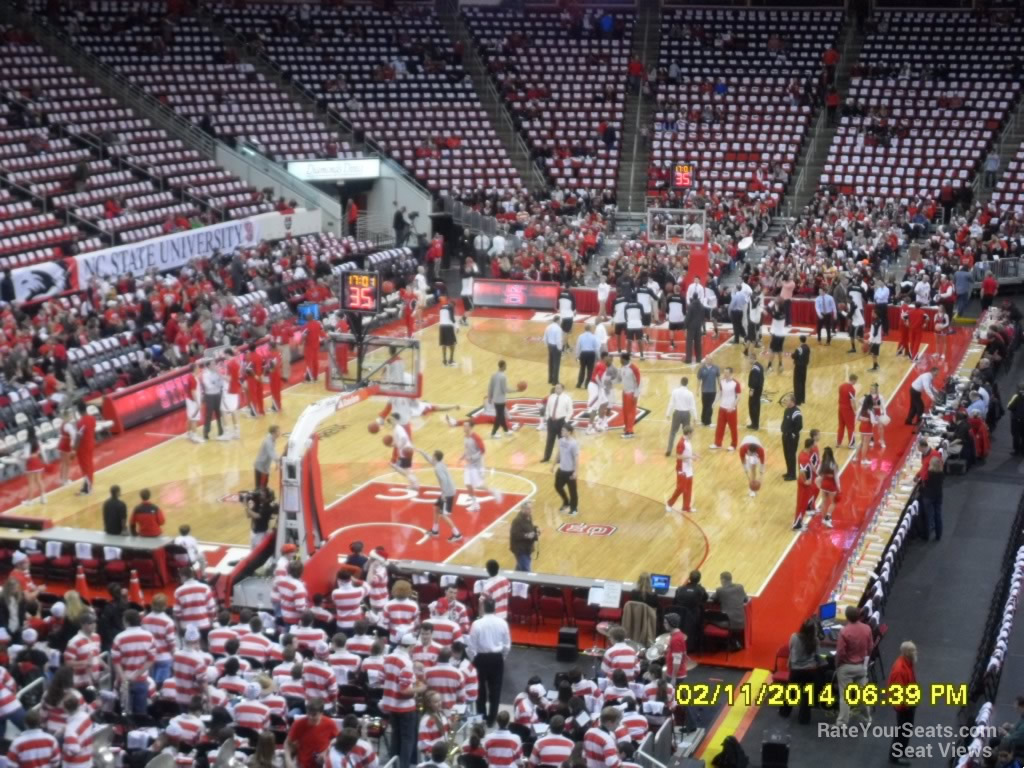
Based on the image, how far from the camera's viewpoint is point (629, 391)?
2748cm

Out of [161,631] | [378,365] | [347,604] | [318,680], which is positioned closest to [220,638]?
[161,631]

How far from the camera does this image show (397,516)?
23828 mm

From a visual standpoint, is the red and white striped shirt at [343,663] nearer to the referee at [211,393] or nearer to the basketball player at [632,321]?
the referee at [211,393]

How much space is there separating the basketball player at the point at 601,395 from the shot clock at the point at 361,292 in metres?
6.36

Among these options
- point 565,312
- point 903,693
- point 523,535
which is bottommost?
point 565,312

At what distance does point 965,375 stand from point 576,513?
464 inches

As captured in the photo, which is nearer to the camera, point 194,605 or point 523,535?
point 194,605

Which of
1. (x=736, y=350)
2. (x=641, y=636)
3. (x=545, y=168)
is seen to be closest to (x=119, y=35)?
(x=545, y=168)

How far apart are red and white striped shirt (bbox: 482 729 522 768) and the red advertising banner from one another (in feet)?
84.3

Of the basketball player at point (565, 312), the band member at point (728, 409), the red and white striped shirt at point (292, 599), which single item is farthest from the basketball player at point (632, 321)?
the red and white striped shirt at point (292, 599)

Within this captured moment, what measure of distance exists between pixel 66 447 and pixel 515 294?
15962mm

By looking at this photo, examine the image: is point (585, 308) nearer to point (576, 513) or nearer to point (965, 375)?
point (965, 375)

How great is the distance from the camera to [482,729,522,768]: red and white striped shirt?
14.0 meters

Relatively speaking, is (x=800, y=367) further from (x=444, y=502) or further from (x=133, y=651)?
(x=133, y=651)
